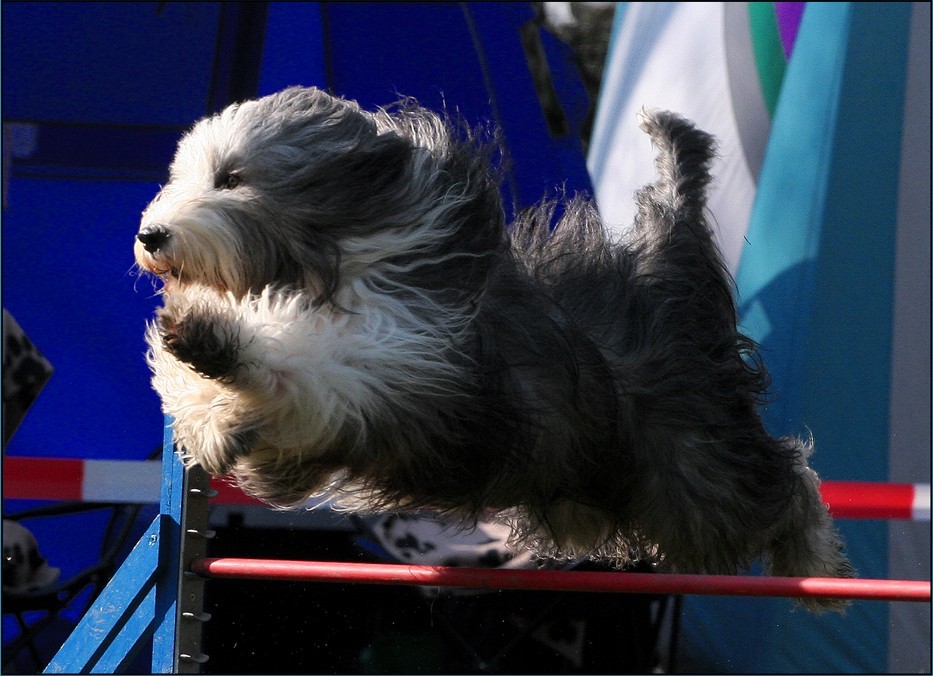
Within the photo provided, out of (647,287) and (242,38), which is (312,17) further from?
(647,287)

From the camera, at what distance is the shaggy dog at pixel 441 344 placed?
86.0 inches

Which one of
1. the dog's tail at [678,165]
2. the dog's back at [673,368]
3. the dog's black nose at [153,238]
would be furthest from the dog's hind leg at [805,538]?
the dog's black nose at [153,238]

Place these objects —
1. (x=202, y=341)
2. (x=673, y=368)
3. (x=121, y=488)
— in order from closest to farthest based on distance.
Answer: (x=202, y=341) → (x=673, y=368) → (x=121, y=488)

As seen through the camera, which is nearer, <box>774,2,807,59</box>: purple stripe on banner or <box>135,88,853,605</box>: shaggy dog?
<box>135,88,853,605</box>: shaggy dog

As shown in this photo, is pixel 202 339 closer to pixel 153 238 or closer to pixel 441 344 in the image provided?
pixel 153 238

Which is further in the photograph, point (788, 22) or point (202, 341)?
point (788, 22)

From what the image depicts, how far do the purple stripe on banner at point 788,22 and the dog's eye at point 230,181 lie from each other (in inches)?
154

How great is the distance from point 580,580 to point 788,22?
3965mm

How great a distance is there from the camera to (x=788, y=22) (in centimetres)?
549

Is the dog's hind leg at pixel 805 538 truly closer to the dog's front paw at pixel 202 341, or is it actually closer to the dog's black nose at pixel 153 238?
the dog's front paw at pixel 202 341

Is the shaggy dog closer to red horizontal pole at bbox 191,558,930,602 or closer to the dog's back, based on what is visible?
the dog's back

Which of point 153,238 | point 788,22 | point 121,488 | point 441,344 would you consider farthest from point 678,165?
point 788,22

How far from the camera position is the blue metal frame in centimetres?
263

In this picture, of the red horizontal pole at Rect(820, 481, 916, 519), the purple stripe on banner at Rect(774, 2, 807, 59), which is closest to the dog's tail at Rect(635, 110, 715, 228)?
the red horizontal pole at Rect(820, 481, 916, 519)
